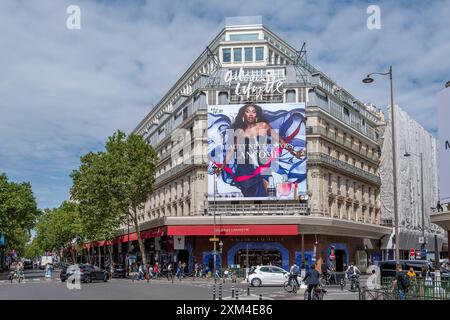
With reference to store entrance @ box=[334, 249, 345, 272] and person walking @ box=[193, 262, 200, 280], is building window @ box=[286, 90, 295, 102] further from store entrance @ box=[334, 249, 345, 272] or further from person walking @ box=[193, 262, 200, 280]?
person walking @ box=[193, 262, 200, 280]

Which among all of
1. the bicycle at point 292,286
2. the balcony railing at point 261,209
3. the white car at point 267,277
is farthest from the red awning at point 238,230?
the bicycle at point 292,286

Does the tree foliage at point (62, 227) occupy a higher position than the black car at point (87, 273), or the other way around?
the tree foliage at point (62, 227)

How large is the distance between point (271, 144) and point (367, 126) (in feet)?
71.9

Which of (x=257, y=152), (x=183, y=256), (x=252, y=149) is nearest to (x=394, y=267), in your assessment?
(x=257, y=152)

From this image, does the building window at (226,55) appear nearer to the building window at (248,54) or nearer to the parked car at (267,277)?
the building window at (248,54)

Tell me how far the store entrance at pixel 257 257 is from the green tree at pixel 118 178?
31.1 feet

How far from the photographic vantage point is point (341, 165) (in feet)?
208

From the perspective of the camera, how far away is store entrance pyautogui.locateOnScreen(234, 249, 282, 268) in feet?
188

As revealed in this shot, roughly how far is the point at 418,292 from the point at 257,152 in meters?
39.3

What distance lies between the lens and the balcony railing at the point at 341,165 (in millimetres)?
59125

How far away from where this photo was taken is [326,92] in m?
62.8

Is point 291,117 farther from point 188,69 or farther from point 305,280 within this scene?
point 305,280

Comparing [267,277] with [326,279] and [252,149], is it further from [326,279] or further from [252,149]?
[252,149]
